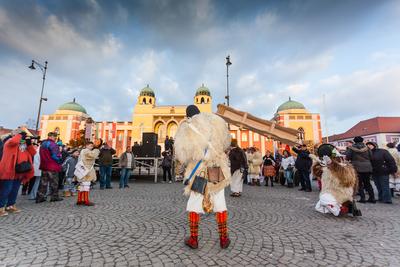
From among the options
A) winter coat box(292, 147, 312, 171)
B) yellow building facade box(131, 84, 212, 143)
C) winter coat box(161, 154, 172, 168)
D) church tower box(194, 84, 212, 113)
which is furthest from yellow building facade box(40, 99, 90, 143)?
winter coat box(292, 147, 312, 171)

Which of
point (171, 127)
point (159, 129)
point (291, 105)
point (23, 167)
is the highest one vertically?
point (291, 105)

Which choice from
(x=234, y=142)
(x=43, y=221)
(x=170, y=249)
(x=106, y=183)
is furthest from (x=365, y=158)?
(x=106, y=183)

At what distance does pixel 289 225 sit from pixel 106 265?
3.07 metres

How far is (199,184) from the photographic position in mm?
2717

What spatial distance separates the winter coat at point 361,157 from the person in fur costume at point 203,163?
5.51m

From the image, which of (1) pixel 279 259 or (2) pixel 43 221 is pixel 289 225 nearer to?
(1) pixel 279 259

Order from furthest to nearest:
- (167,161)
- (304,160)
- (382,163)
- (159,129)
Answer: (159,129) < (167,161) < (304,160) < (382,163)

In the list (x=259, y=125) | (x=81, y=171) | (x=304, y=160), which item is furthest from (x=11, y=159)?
(x=304, y=160)

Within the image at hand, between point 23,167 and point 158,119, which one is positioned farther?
point 158,119

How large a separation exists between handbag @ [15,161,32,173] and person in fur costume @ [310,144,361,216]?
6.66 m

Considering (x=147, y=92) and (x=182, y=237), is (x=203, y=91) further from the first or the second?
(x=182, y=237)

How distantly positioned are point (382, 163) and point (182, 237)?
6722 millimetres

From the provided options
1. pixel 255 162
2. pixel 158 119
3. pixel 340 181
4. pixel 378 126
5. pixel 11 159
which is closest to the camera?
pixel 340 181

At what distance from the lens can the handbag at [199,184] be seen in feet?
8.84
